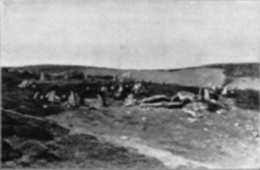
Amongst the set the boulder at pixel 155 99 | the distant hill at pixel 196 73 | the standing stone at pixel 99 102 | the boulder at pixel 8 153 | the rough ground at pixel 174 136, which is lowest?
the boulder at pixel 8 153

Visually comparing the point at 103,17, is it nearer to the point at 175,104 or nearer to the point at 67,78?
the point at 67,78

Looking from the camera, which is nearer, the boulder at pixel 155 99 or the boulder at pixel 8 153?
the boulder at pixel 8 153

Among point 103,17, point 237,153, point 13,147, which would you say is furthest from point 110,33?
point 237,153

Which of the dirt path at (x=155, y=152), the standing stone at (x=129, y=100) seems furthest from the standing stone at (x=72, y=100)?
the standing stone at (x=129, y=100)

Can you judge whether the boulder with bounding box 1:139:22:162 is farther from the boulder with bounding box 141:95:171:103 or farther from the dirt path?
the boulder with bounding box 141:95:171:103

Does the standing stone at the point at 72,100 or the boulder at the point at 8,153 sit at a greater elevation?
the standing stone at the point at 72,100

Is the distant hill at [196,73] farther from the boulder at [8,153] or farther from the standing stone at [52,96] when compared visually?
the boulder at [8,153]

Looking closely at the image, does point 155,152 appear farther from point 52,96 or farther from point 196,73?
point 52,96

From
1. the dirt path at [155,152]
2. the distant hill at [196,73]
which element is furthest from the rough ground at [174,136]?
the distant hill at [196,73]
